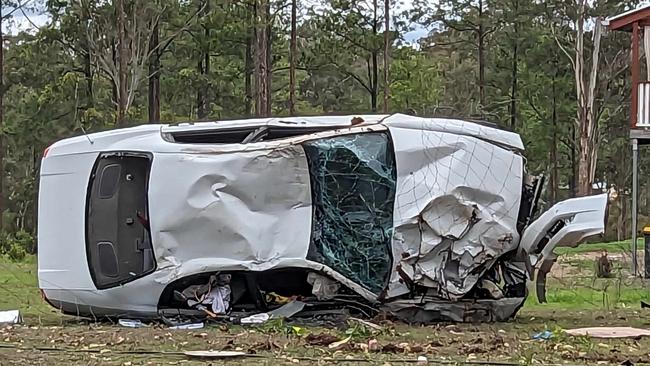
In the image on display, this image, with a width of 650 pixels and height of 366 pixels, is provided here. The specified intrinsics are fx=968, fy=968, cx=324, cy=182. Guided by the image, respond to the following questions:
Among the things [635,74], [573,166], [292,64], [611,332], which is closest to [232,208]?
[611,332]

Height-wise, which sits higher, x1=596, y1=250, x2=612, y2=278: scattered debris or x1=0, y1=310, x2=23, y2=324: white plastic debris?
x1=0, y1=310, x2=23, y2=324: white plastic debris

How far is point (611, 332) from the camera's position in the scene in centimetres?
790

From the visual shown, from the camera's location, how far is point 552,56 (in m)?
40.5

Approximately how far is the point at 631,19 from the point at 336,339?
13685 millimetres

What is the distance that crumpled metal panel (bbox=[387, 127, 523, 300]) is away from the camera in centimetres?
827

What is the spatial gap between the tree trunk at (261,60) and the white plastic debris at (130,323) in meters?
22.5

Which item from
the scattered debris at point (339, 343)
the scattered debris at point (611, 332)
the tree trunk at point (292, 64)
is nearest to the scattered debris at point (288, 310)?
the scattered debris at point (339, 343)

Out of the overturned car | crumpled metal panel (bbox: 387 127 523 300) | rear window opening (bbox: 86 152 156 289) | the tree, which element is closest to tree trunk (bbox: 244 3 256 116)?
the tree

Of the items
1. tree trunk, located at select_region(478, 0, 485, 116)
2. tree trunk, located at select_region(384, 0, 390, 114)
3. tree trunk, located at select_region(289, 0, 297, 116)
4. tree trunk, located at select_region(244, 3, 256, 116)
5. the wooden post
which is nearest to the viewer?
the wooden post

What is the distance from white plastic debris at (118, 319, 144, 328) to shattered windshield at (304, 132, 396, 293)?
169 centimetres

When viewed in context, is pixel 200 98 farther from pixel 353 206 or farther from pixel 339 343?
pixel 339 343

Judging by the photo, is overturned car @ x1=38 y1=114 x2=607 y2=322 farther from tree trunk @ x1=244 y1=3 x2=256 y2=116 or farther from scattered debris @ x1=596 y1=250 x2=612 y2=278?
tree trunk @ x1=244 y1=3 x2=256 y2=116

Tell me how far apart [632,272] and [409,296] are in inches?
360

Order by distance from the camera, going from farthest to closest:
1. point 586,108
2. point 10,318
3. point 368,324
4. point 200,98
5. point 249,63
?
point 200,98 → point 586,108 → point 249,63 → point 10,318 → point 368,324
